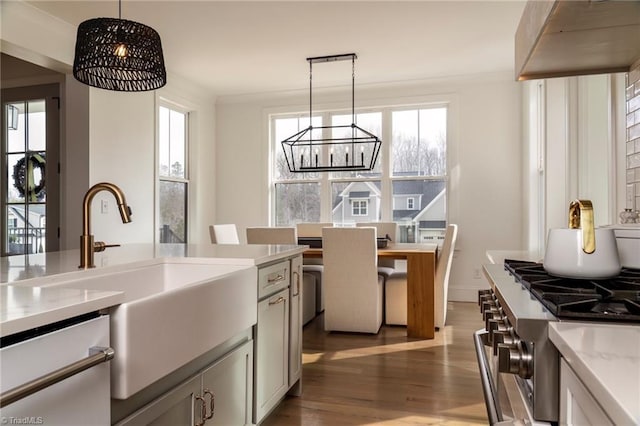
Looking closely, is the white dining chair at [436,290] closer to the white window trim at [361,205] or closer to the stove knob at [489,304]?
the white window trim at [361,205]

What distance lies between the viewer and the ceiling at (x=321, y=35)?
11.0ft

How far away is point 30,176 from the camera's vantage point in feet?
14.3

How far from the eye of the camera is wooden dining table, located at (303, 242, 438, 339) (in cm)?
A: 367

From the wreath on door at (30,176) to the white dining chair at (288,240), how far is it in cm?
216

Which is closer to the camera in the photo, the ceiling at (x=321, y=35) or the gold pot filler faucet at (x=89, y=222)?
the gold pot filler faucet at (x=89, y=222)

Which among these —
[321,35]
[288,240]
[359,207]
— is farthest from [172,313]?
[359,207]

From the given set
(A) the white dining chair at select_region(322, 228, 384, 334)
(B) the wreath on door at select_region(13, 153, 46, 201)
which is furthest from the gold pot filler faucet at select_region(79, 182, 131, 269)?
(B) the wreath on door at select_region(13, 153, 46, 201)

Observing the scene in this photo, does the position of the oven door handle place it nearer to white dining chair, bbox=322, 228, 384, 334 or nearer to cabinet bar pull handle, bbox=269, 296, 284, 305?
cabinet bar pull handle, bbox=269, 296, 284, 305

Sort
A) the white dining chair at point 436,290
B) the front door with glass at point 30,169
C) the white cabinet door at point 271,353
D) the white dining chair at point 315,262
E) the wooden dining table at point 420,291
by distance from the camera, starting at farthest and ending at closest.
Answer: the white dining chair at point 315,262
the front door with glass at point 30,169
the white dining chair at point 436,290
the wooden dining table at point 420,291
the white cabinet door at point 271,353

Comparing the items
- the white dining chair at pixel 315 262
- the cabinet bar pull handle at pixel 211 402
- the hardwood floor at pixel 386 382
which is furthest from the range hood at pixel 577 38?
the white dining chair at pixel 315 262

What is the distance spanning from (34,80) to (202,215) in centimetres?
239

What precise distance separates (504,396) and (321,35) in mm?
3521

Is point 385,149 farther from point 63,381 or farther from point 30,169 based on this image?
point 63,381

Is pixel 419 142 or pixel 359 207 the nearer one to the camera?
pixel 419 142
